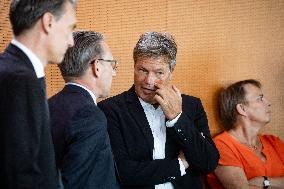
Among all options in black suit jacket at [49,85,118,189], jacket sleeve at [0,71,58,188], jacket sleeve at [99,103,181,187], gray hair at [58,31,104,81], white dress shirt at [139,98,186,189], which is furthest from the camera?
white dress shirt at [139,98,186,189]

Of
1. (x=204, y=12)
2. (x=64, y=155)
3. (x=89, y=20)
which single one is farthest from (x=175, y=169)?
(x=204, y=12)

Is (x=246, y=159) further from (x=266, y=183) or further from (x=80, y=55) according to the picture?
(x=80, y=55)

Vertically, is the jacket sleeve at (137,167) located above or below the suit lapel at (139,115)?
below

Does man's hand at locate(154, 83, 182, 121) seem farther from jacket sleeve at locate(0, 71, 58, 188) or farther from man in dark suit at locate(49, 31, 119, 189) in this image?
jacket sleeve at locate(0, 71, 58, 188)

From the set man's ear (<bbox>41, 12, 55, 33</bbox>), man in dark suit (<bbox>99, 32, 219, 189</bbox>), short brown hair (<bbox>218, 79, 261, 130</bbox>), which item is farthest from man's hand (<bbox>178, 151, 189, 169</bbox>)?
man's ear (<bbox>41, 12, 55, 33</bbox>)

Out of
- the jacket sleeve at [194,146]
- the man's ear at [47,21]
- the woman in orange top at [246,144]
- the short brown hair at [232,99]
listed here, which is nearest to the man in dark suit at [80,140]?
the man's ear at [47,21]

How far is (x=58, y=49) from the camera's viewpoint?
1239 millimetres

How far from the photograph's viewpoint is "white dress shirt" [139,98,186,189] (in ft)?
6.64

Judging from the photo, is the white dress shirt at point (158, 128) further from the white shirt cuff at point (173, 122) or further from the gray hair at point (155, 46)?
the gray hair at point (155, 46)

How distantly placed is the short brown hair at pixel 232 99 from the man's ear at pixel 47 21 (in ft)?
6.20

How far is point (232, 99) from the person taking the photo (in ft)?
9.20

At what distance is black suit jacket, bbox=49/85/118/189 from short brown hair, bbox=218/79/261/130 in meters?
1.57

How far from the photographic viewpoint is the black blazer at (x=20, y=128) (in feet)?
3.34

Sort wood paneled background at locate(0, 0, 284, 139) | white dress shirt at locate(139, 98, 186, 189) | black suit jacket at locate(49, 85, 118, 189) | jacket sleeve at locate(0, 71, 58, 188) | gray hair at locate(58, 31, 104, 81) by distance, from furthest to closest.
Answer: wood paneled background at locate(0, 0, 284, 139)
white dress shirt at locate(139, 98, 186, 189)
gray hair at locate(58, 31, 104, 81)
black suit jacket at locate(49, 85, 118, 189)
jacket sleeve at locate(0, 71, 58, 188)
